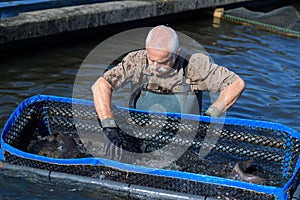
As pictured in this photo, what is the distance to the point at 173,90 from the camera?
5.48 m

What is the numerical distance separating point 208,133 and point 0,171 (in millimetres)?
2092

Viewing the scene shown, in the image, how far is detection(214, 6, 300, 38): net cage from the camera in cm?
1071

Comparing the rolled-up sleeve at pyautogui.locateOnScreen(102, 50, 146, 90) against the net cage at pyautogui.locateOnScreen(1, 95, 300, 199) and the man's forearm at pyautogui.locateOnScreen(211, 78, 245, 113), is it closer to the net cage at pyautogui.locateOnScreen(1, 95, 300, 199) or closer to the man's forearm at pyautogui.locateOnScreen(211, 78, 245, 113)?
the net cage at pyautogui.locateOnScreen(1, 95, 300, 199)

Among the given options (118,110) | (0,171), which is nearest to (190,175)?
(118,110)

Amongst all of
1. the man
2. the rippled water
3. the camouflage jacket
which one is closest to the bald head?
the man

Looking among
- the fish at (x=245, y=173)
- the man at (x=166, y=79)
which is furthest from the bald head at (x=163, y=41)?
the fish at (x=245, y=173)

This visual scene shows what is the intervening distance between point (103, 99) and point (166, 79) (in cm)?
72

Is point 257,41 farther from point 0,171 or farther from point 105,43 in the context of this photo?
point 0,171

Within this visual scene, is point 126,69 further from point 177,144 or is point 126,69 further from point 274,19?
point 274,19

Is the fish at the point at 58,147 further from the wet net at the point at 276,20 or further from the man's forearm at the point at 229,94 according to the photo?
the wet net at the point at 276,20

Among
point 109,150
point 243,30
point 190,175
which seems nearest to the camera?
point 190,175

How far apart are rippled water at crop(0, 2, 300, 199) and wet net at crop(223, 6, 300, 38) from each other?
180mm

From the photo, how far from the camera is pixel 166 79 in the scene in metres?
5.42

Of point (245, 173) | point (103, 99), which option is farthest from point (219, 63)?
point (245, 173)
